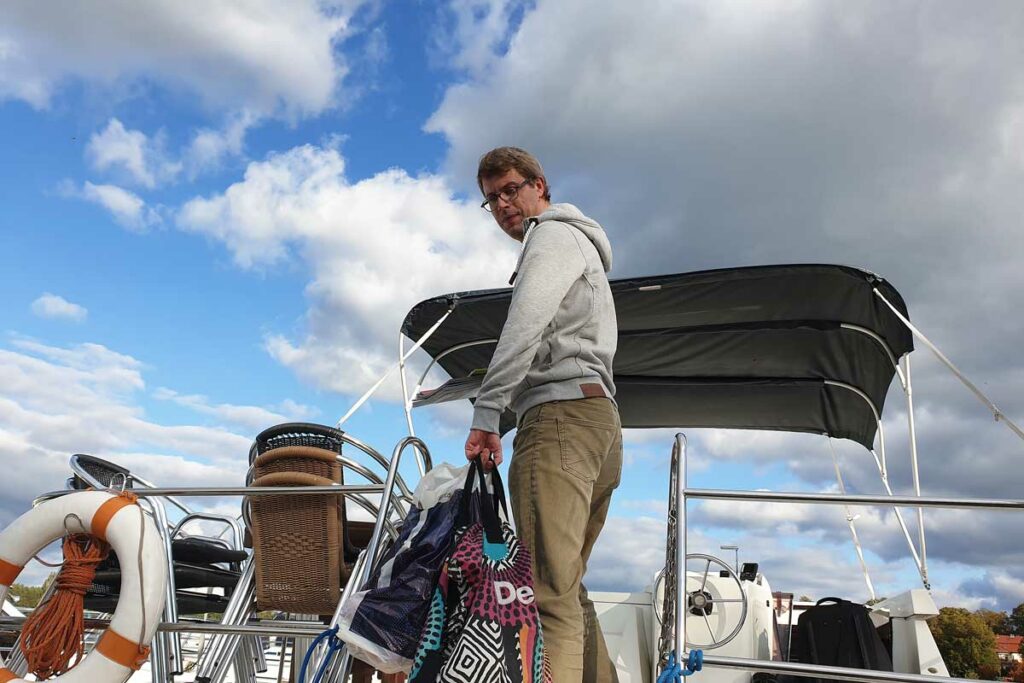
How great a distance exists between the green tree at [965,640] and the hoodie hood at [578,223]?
25.2m

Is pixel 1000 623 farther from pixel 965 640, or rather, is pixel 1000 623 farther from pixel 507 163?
pixel 507 163

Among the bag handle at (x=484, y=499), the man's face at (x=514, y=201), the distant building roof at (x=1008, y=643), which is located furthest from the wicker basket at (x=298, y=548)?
the distant building roof at (x=1008, y=643)

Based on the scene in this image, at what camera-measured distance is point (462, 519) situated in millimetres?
1981

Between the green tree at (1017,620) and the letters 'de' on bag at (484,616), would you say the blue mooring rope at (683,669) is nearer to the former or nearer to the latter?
the letters 'de' on bag at (484,616)

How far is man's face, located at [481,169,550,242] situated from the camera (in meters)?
2.32

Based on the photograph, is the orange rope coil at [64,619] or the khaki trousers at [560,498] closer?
the khaki trousers at [560,498]

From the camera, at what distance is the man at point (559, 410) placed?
194cm

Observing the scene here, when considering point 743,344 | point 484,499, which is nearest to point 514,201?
point 484,499

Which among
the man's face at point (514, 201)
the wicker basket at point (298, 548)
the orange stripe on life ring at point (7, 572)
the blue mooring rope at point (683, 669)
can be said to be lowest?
the blue mooring rope at point (683, 669)

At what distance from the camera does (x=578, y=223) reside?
2.24 metres

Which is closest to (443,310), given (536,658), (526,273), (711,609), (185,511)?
(185,511)

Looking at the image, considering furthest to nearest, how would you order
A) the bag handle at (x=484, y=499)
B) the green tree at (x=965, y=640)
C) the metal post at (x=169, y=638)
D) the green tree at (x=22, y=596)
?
the green tree at (x=965, y=640) → the green tree at (x=22, y=596) → the metal post at (x=169, y=638) → the bag handle at (x=484, y=499)

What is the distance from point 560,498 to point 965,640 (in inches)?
1168

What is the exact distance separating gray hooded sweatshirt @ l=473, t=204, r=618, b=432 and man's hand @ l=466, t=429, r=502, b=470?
0.06 feet
